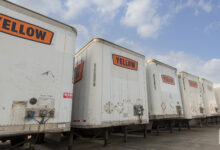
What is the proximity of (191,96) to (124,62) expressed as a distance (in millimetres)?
8327

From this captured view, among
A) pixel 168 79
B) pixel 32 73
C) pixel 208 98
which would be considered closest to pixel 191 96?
pixel 168 79

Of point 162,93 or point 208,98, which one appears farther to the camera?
point 208,98

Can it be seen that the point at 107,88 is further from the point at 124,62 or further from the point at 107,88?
the point at 124,62

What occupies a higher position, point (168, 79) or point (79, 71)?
point (168, 79)

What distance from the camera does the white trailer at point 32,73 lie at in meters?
3.68

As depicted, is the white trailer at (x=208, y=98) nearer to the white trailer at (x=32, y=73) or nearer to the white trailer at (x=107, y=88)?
the white trailer at (x=107, y=88)

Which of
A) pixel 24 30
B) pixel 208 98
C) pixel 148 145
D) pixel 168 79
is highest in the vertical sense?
pixel 24 30

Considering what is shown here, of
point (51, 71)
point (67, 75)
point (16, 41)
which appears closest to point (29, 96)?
point (51, 71)

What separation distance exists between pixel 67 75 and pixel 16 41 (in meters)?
1.78

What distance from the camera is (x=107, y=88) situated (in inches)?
229

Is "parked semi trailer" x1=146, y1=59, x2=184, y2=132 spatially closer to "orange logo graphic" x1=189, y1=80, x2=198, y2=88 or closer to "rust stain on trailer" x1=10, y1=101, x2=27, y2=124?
"orange logo graphic" x1=189, y1=80, x2=198, y2=88

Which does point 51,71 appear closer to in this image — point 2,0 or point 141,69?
point 2,0

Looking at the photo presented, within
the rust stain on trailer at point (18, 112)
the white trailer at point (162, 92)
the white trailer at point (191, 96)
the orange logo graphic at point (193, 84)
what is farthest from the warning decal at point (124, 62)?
the orange logo graphic at point (193, 84)

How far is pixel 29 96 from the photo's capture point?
12.9 feet
